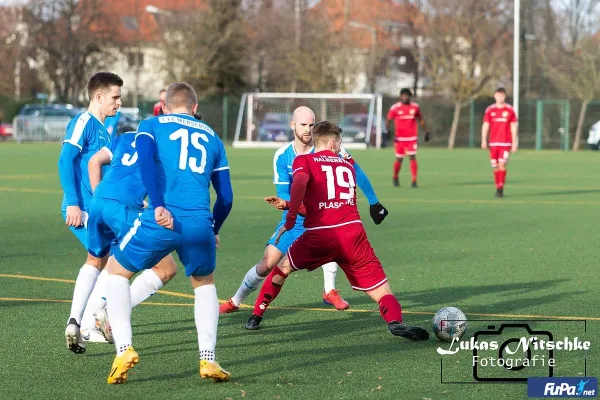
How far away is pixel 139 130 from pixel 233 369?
1.55m

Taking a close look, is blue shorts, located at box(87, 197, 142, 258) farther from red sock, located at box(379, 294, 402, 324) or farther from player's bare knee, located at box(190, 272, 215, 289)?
red sock, located at box(379, 294, 402, 324)

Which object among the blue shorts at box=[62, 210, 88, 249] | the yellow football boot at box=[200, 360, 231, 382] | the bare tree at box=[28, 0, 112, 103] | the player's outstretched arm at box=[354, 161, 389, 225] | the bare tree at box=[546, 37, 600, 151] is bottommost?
the yellow football boot at box=[200, 360, 231, 382]

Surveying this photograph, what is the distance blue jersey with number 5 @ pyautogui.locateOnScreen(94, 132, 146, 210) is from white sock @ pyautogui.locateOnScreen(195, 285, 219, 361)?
0.80 metres

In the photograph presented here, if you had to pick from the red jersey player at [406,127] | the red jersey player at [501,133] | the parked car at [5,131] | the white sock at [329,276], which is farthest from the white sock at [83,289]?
the parked car at [5,131]

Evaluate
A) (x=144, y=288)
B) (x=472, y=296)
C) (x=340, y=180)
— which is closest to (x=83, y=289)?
(x=144, y=288)

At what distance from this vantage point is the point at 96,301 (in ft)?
24.4

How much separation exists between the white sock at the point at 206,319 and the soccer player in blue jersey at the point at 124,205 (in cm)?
63

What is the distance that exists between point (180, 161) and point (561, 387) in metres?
2.44

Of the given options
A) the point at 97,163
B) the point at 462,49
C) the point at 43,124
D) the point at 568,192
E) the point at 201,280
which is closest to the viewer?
the point at 201,280

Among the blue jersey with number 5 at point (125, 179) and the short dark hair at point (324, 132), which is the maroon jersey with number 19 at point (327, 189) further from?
the blue jersey with number 5 at point (125, 179)

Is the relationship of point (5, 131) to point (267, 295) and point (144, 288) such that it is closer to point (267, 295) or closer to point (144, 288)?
point (267, 295)

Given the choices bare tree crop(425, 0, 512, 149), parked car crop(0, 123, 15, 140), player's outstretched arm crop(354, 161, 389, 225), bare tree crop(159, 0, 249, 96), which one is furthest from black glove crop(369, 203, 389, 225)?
parked car crop(0, 123, 15, 140)

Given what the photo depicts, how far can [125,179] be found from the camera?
22.6 feet

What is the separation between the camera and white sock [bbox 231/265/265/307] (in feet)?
27.7
